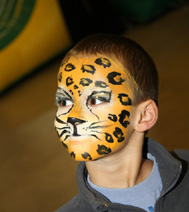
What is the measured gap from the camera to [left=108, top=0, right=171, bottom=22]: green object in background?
3912 mm

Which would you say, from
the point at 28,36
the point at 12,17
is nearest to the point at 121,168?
the point at 12,17

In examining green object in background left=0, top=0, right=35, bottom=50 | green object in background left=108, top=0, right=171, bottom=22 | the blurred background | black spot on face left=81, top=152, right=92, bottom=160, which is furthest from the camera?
green object in background left=108, top=0, right=171, bottom=22

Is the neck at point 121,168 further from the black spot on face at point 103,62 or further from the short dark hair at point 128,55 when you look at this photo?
the black spot on face at point 103,62

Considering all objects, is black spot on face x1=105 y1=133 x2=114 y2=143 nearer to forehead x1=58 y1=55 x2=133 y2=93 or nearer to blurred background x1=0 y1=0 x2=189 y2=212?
forehead x1=58 y1=55 x2=133 y2=93

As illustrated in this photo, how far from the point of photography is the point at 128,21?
13.5ft

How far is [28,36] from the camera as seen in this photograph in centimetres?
339

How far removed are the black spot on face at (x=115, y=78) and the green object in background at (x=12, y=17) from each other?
200cm

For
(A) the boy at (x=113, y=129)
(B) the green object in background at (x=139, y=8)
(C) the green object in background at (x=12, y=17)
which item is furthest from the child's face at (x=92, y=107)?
(B) the green object in background at (x=139, y=8)

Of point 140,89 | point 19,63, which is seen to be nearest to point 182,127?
point 140,89

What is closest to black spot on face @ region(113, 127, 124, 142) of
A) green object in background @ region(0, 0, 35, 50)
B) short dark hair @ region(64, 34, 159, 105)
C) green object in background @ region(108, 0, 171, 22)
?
short dark hair @ region(64, 34, 159, 105)

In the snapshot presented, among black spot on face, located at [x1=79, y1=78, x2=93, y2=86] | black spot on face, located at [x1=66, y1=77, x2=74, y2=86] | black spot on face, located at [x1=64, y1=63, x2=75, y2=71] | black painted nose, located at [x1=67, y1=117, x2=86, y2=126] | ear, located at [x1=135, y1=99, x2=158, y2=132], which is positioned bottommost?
ear, located at [x1=135, y1=99, x2=158, y2=132]

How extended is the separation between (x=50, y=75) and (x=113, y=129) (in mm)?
2444

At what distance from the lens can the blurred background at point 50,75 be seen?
2416 millimetres

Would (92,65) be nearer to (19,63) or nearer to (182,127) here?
(182,127)
